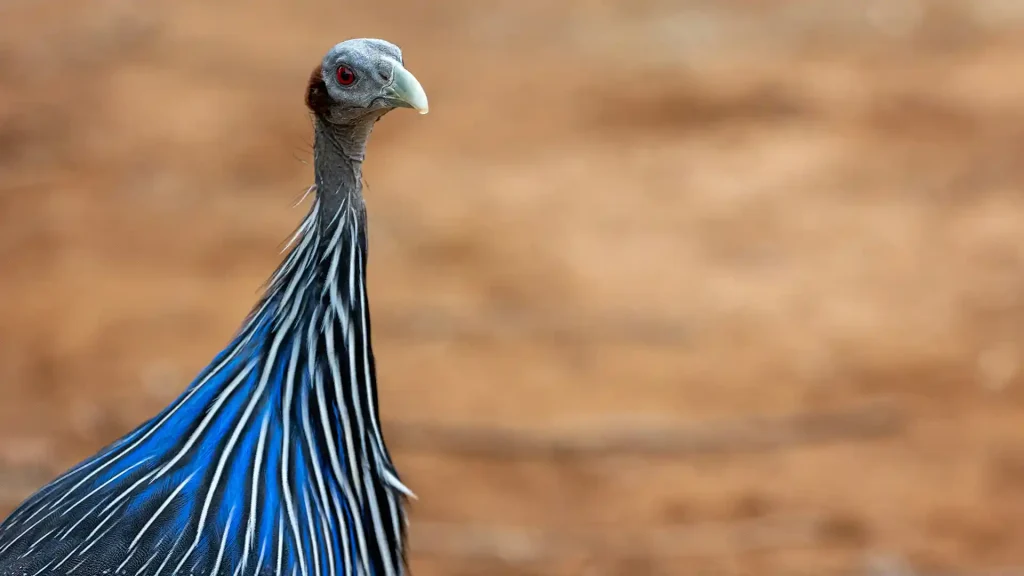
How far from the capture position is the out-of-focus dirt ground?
15.2 ft

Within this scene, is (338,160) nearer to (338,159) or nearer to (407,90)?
(338,159)

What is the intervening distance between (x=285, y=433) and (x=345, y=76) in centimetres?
70

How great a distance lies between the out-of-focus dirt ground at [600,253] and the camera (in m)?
4.62

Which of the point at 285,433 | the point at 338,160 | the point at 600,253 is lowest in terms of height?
the point at 285,433

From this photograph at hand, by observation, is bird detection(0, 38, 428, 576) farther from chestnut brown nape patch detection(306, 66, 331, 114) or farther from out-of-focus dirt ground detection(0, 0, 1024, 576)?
out-of-focus dirt ground detection(0, 0, 1024, 576)

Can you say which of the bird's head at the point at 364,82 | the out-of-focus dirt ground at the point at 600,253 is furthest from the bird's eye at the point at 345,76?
the out-of-focus dirt ground at the point at 600,253

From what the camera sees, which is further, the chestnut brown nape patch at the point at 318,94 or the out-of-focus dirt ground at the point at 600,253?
the out-of-focus dirt ground at the point at 600,253

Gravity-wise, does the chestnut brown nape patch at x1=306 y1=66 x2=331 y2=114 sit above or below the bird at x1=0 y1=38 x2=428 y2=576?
above

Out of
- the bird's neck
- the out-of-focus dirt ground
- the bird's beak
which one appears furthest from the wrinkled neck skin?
the out-of-focus dirt ground

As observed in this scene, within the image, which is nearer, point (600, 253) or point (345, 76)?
point (345, 76)

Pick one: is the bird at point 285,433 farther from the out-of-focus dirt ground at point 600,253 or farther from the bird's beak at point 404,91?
the out-of-focus dirt ground at point 600,253

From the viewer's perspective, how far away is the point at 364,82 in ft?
7.28

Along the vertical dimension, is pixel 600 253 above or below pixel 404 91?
above

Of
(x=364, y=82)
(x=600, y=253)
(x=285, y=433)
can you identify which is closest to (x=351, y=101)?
(x=364, y=82)
